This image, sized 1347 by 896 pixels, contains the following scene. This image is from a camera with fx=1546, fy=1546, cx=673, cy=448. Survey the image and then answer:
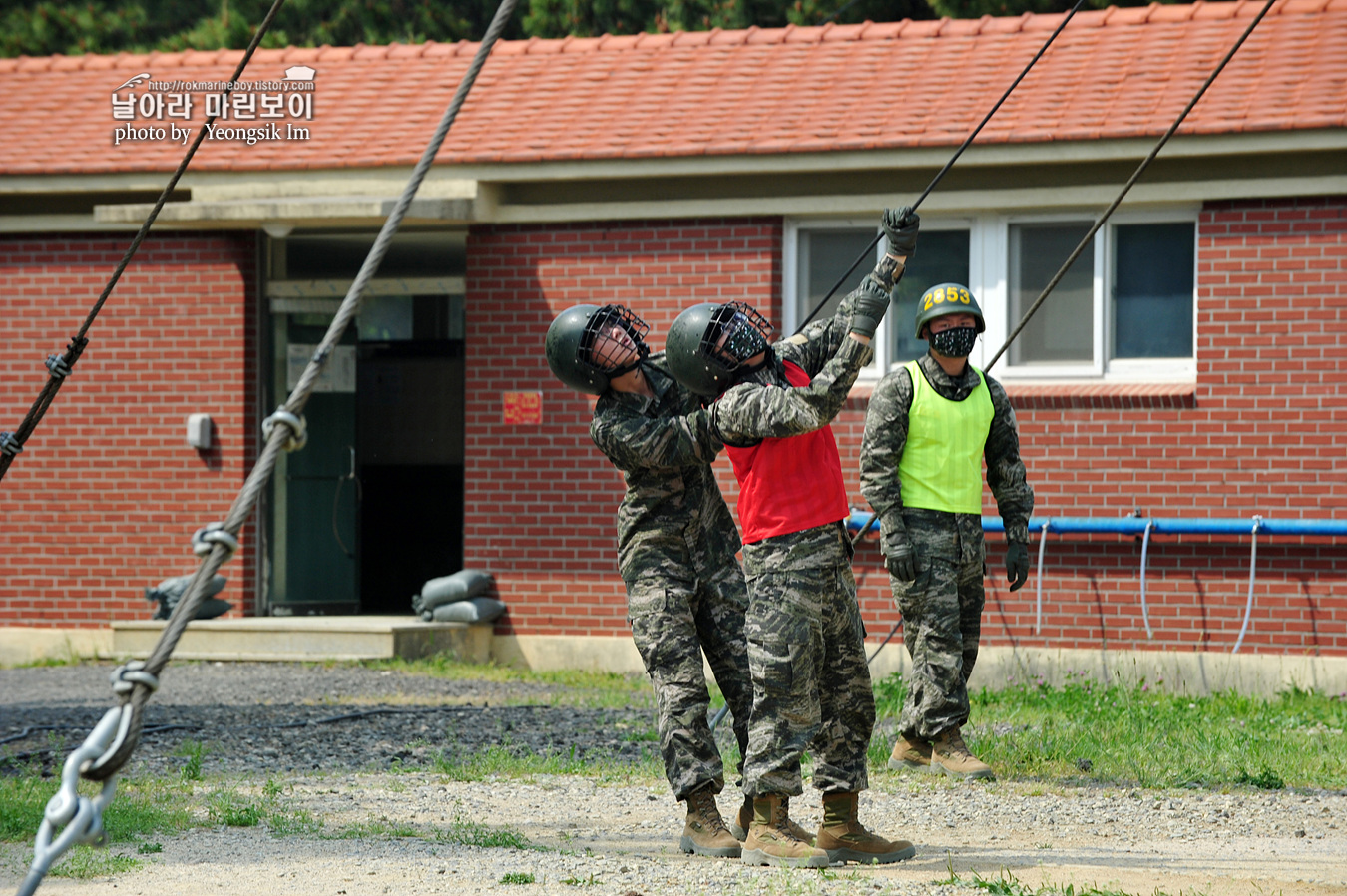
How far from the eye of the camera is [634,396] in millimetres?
5996

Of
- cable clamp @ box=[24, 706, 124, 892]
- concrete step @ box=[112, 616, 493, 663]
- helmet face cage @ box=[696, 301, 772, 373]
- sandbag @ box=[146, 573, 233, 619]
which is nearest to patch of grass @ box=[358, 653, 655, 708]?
concrete step @ box=[112, 616, 493, 663]

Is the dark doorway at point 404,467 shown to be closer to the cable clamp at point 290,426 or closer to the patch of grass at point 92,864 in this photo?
the patch of grass at point 92,864

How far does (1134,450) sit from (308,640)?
20.6 feet

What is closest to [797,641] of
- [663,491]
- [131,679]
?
[663,491]

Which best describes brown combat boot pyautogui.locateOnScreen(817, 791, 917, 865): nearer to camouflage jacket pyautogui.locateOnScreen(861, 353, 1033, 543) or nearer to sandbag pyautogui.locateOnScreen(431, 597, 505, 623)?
camouflage jacket pyautogui.locateOnScreen(861, 353, 1033, 543)

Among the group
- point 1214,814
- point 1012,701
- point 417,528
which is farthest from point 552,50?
point 1214,814

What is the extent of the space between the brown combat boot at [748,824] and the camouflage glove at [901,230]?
203 centimetres


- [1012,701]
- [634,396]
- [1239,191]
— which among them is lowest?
[1012,701]

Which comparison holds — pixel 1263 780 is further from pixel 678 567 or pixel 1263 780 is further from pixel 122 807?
pixel 122 807

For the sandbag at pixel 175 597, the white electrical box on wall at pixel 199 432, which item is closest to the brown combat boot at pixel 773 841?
the sandbag at pixel 175 597

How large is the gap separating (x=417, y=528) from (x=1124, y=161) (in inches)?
276

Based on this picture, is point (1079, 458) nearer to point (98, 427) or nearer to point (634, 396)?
point (634, 396)

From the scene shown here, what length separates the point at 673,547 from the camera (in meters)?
5.95

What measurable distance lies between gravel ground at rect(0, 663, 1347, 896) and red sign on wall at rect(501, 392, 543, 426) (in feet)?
9.37
